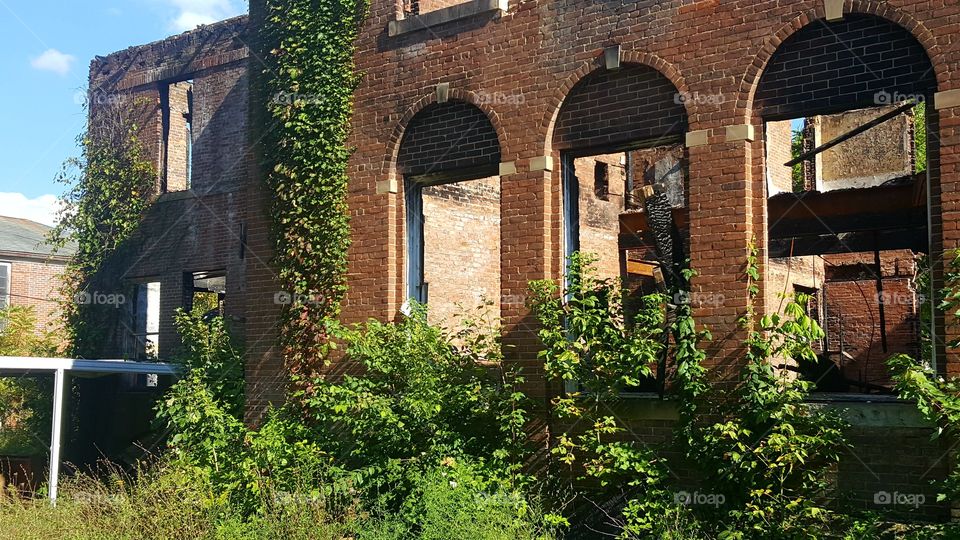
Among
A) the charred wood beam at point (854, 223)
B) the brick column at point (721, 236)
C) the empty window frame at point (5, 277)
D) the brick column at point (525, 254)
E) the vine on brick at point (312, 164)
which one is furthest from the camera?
the empty window frame at point (5, 277)

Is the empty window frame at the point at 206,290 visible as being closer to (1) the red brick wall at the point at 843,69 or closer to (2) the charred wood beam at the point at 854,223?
(2) the charred wood beam at the point at 854,223

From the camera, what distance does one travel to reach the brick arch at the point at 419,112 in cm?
1202

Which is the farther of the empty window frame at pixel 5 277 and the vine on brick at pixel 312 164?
the empty window frame at pixel 5 277

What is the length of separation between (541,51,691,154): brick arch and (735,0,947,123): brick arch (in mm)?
667

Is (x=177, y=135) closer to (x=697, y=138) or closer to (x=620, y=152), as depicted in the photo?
(x=620, y=152)

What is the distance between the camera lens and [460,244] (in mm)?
17234

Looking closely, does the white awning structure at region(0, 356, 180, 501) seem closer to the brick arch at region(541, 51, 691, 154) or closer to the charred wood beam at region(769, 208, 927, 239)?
the brick arch at region(541, 51, 691, 154)

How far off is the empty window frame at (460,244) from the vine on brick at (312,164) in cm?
296

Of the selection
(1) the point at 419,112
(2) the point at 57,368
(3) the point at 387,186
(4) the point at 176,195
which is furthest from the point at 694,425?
(4) the point at 176,195

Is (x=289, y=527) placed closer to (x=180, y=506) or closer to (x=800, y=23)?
(x=180, y=506)

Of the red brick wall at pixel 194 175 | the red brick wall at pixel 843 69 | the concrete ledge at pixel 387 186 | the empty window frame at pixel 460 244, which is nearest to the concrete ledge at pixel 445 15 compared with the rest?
the concrete ledge at pixel 387 186

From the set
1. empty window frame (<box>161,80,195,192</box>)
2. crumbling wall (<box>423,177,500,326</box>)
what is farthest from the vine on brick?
empty window frame (<box>161,80,195,192</box>)

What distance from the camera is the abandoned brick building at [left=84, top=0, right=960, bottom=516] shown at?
30.7 feet

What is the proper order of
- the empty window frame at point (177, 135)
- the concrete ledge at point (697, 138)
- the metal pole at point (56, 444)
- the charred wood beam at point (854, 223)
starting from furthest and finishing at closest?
the empty window frame at point (177, 135) < the charred wood beam at point (854, 223) < the metal pole at point (56, 444) < the concrete ledge at point (697, 138)
